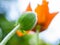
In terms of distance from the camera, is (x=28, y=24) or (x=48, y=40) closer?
(x=28, y=24)

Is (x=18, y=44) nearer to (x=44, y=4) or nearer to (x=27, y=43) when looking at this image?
(x=27, y=43)

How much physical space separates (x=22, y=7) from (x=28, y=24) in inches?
8.1

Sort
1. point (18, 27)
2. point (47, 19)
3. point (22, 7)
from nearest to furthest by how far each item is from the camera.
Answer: point (18, 27), point (47, 19), point (22, 7)

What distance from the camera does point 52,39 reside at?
0.50 meters

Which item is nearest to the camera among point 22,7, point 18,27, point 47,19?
point 18,27

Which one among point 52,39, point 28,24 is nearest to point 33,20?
point 28,24

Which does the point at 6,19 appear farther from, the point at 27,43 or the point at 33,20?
the point at 33,20

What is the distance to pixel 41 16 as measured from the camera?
45 centimetres

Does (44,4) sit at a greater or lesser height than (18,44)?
greater

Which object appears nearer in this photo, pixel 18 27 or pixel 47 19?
pixel 18 27

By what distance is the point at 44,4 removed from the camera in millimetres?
454

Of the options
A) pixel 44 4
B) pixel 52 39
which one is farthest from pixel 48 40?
pixel 44 4

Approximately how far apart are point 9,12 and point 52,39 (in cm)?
17

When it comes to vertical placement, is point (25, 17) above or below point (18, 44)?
above
